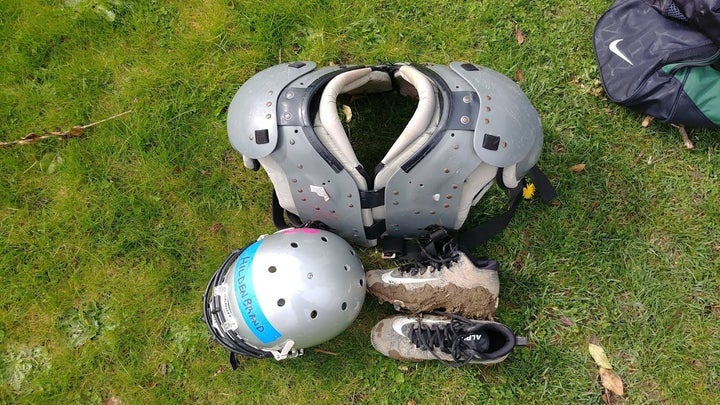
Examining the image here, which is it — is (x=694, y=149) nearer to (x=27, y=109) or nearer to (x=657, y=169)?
(x=657, y=169)

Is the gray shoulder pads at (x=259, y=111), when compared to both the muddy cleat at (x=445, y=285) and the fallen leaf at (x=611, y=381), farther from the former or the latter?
the fallen leaf at (x=611, y=381)

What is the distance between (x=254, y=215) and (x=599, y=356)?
2164 millimetres

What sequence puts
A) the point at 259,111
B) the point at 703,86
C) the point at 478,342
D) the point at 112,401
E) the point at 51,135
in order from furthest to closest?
the point at 51,135
the point at 112,401
the point at 703,86
the point at 478,342
the point at 259,111

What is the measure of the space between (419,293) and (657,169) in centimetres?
163

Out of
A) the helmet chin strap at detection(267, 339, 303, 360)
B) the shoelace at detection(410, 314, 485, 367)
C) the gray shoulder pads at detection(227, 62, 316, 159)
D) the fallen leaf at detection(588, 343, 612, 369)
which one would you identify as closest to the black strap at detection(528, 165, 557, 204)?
the shoelace at detection(410, 314, 485, 367)

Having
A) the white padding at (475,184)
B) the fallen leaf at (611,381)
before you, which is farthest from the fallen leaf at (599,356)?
the white padding at (475,184)

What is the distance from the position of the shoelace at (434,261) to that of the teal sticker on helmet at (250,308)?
0.84 m

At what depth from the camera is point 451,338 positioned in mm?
2713

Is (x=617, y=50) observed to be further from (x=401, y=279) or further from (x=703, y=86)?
(x=401, y=279)

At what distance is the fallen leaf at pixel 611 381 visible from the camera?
9.53ft

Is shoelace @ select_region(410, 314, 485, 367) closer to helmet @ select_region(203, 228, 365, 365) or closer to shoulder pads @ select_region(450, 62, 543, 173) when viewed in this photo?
helmet @ select_region(203, 228, 365, 365)

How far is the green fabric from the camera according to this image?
9.29 ft

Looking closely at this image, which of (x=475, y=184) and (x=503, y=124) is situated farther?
(x=475, y=184)

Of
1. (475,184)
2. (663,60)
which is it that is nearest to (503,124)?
(475,184)
